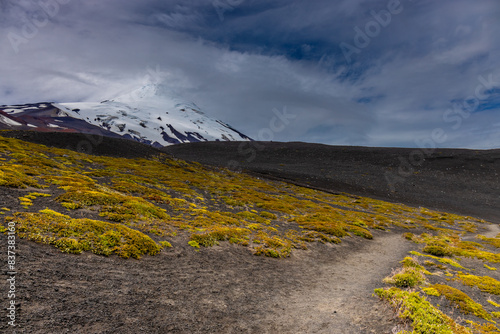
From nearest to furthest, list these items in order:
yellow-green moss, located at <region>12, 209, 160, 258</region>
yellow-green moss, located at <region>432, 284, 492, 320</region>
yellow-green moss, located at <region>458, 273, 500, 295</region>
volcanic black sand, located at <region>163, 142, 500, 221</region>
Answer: yellow-green moss, located at <region>432, 284, 492, 320</region> → yellow-green moss, located at <region>12, 209, 160, 258</region> → yellow-green moss, located at <region>458, 273, 500, 295</region> → volcanic black sand, located at <region>163, 142, 500, 221</region>

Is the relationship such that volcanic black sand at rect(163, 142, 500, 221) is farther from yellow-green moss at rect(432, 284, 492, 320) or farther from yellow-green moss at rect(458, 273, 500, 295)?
yellow-green moss at rect(432, 284, 492, 320)

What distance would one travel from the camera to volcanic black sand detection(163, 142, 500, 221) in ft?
258

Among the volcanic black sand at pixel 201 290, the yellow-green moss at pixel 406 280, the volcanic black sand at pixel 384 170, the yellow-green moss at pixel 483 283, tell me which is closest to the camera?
the volcanic black sand at pixel 201 290

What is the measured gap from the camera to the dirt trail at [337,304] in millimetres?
8719

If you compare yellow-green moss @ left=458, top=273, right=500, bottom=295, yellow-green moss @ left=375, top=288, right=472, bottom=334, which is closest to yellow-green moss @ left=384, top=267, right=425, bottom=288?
yellow-green moss @ left=375, top=288, right=472, bottom=334

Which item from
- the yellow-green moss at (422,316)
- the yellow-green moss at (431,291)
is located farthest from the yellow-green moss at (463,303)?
the yellow-green moss at (422,316)

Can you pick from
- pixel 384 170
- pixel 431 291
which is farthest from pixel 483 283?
pixel 384 170

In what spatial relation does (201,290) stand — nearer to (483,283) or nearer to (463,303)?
(463,303)

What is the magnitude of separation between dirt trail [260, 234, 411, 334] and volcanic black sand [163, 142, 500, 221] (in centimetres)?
6565

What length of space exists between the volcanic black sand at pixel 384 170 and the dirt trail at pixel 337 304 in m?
65.6

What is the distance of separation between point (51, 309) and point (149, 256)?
6.12 m

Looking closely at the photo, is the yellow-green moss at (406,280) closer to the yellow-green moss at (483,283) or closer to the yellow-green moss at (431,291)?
the yellow-green moss at (431,291)

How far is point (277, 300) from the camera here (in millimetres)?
11133

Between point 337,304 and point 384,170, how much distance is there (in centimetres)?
10857
